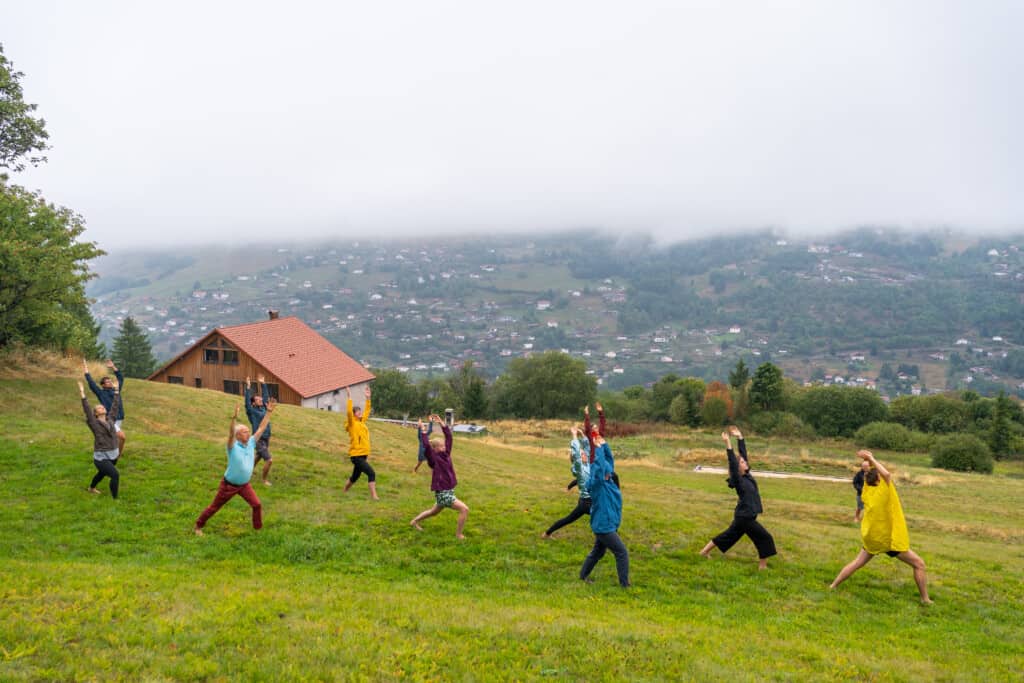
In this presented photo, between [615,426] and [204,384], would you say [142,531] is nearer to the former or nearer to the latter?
[204,384]

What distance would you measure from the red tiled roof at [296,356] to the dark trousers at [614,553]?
45.4m

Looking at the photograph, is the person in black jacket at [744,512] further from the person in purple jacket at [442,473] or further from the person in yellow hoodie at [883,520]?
the person in purple jacket at [442,473]

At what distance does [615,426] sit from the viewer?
240 feet

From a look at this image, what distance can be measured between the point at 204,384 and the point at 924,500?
54.6 m

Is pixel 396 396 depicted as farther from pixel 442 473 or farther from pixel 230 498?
pixel 442 473

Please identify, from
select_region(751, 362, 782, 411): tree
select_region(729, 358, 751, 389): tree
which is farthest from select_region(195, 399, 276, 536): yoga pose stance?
select_region(729, 358, 751, 389): tree

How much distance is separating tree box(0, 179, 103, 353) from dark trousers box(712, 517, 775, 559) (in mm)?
24895

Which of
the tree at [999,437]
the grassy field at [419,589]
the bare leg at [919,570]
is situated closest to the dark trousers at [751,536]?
the grassy field at [419,589]

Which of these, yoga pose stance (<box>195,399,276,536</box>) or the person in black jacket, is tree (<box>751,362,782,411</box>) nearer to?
the person in black jacket

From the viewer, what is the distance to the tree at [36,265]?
925 inches

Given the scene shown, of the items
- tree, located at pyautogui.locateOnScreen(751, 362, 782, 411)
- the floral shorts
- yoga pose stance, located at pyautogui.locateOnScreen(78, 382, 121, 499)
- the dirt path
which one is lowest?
the dirt path

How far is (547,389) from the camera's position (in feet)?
288

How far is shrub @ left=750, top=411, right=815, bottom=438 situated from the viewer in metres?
72.1

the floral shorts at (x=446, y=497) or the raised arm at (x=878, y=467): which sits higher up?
the raised arm at (x=878, y=467)
